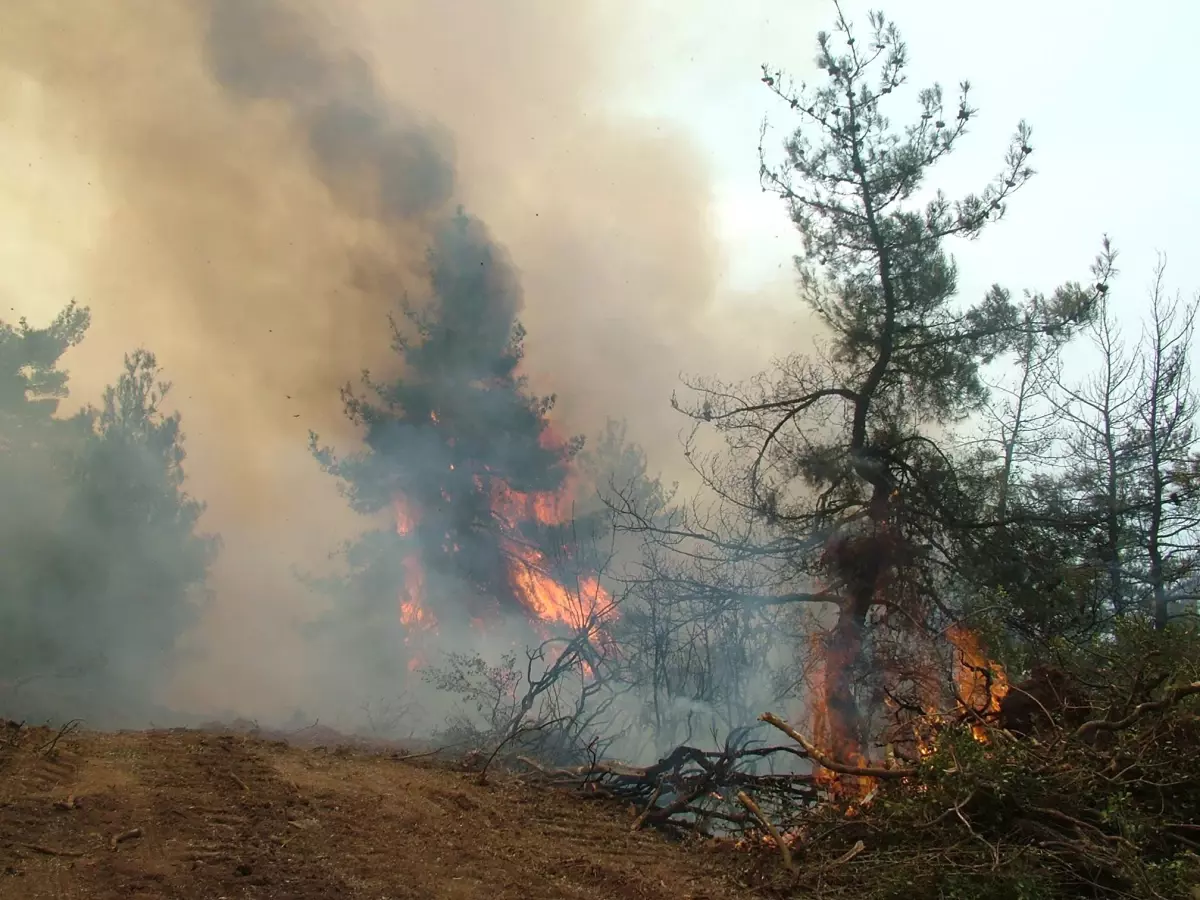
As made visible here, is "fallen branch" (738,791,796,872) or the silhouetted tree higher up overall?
the silhouetted tree

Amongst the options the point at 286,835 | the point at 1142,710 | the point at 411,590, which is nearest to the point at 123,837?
the point at 286,835

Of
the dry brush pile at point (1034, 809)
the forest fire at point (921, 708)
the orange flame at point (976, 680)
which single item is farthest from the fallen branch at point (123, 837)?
the orange flame at point (976, 680)

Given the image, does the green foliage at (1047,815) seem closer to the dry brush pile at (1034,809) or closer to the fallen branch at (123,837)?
the dry brush pile at (1034,809)

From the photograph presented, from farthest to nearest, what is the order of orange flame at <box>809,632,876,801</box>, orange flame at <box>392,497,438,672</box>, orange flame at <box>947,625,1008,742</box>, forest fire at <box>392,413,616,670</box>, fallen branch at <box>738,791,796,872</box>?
orange flame at <box>392,497,438,672</box>, forest fire at <box>392,413,616,670</box>, orange flame at <box>809,632,876,801</box>, orange flame at <box>947,625,1008,742</box>, fallen branch at <box>738,791,796,872</box>

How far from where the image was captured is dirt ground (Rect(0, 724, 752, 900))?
421 centimetres

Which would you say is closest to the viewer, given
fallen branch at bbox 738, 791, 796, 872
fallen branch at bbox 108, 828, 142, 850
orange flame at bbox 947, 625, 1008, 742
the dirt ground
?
the dirt ground

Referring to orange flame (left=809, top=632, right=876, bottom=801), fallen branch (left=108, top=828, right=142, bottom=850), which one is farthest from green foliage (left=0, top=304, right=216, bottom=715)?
orange flame (left=809, top=632, right=876, bottom=801)

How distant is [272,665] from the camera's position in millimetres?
16672

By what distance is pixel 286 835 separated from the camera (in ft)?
16.1

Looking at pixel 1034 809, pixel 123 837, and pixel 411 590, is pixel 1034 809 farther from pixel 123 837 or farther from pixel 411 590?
pixel 411 590

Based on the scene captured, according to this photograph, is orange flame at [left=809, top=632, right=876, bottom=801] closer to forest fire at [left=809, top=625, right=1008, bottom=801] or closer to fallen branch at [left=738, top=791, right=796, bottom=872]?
forest fire at [left=809, top=625, right=1008, bottom=801]

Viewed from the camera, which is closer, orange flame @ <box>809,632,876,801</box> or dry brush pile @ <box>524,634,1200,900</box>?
dry brush pile @ <box>524,634,1200,900</box>

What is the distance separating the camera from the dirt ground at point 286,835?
4.21m

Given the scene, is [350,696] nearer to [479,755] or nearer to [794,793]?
[479,755]
